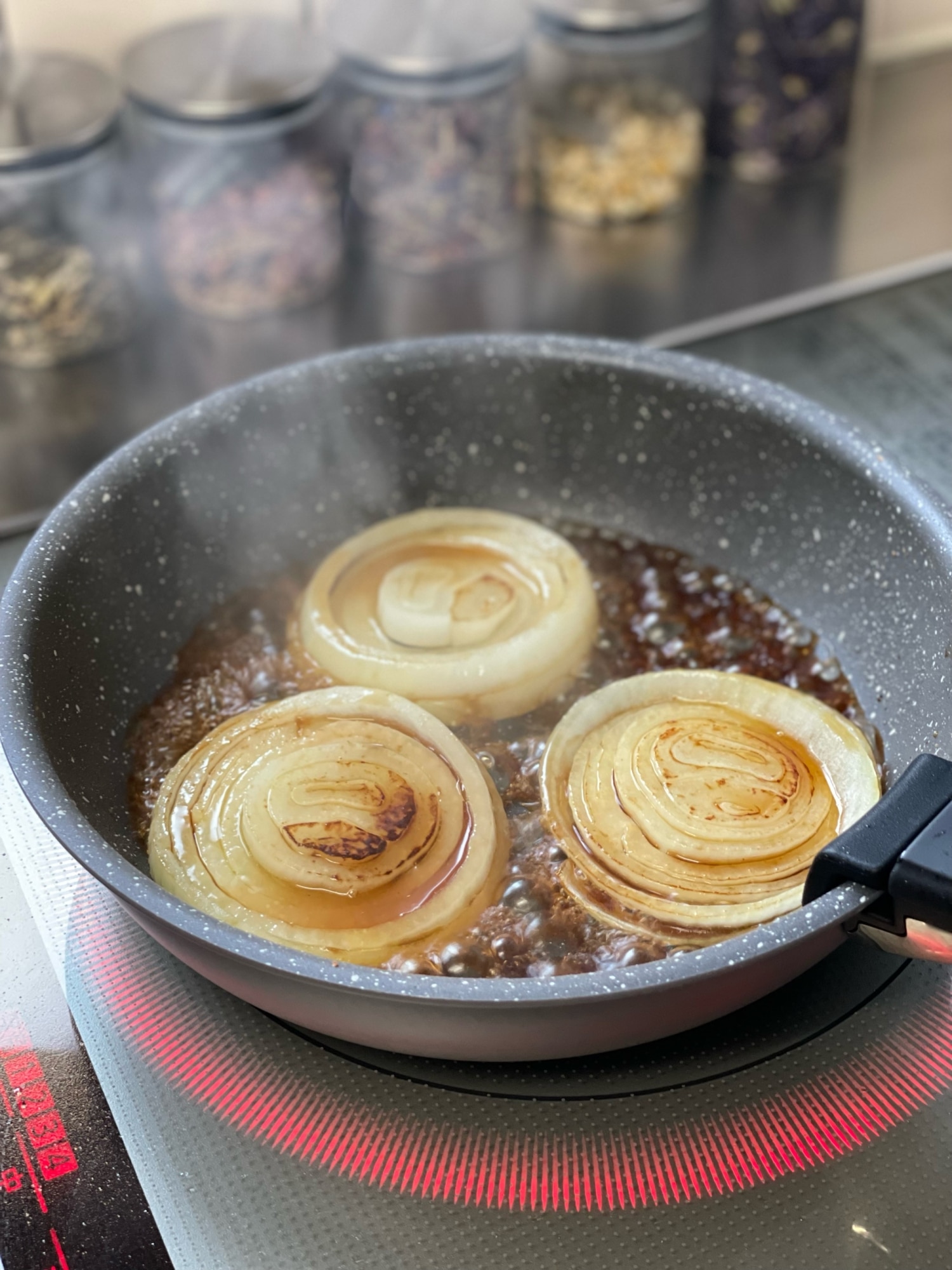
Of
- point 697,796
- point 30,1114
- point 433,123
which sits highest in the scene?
point 433,123

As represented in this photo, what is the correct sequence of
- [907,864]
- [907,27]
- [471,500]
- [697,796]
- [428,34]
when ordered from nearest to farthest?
[907,864] → [697,796] → [471,500] → [428,34] → [907,27]

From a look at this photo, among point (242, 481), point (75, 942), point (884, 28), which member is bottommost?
point (75, 942)

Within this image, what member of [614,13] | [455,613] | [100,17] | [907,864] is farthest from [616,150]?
[907,864]

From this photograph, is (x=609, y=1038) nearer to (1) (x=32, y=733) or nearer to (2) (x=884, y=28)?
(1) (x=32, y=733)

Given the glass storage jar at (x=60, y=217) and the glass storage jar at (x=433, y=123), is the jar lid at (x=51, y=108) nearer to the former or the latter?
the glass storage jar at (x=60, y=217)

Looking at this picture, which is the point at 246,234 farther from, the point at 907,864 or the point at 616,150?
the point at 907,864

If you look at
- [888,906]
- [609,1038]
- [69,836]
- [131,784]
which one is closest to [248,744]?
[131,784]

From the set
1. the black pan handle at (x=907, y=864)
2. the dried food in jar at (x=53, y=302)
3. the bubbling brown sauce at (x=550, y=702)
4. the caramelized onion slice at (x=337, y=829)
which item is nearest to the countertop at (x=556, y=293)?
the dried food in jar at (x=53, y=302)
